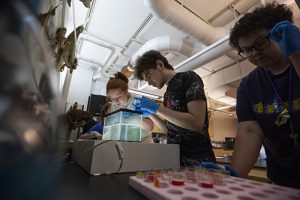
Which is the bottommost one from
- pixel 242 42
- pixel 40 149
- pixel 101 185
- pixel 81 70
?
pixel 101 185

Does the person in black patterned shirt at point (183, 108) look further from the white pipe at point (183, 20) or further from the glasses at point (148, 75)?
the white pipe at point (183, 20)

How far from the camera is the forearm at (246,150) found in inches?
31.8

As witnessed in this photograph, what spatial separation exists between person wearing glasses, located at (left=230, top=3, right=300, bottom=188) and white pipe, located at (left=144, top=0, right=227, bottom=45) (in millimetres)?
1062

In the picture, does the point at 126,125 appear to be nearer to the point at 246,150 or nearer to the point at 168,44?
the point at 246,150

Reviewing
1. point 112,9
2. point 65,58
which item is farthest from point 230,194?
point 112,9

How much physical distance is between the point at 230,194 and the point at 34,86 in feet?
Result: 1.30

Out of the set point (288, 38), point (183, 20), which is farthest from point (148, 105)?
point (183, 20)

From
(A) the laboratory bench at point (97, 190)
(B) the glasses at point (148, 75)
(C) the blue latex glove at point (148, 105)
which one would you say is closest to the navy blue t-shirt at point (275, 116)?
(C) the blue latex glove at point (148, 105)

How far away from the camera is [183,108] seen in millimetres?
974

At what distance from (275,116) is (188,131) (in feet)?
1.36

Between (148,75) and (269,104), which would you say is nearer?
(269,104)

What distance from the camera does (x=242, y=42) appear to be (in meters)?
0.85

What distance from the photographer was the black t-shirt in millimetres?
886

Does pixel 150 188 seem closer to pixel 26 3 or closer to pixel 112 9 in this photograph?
pixel 26 3
